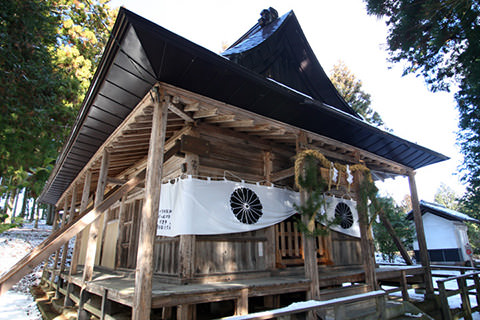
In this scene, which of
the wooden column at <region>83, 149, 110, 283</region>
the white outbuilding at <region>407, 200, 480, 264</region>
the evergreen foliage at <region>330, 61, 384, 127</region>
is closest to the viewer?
the wooden column at <region>83, 149, 110, 283</region>

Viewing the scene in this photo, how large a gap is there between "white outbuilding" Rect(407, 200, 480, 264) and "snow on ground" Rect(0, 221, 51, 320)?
18.6m

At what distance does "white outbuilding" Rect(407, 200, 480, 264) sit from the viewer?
16297mm

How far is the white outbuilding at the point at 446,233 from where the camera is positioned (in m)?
16.3

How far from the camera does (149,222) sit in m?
3.70

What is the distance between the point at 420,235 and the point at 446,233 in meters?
11.1

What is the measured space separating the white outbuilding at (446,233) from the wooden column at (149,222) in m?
17.2

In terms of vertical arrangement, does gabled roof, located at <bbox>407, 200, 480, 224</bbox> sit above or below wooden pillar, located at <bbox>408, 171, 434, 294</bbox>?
above

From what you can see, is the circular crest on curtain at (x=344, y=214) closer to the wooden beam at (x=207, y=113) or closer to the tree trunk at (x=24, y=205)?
the wooden beam at (x=207, y=113)

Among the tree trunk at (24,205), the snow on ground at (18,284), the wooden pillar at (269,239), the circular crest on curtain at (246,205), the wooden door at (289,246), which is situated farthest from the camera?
the snow on ground at (18,284)

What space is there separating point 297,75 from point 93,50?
1327 cm

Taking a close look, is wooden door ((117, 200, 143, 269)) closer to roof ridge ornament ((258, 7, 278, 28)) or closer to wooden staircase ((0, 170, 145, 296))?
wooden staircase ((0, 170, 145, 296))

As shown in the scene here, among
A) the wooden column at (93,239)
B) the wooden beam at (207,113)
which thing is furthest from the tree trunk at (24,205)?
the wooden beam at (207,113)

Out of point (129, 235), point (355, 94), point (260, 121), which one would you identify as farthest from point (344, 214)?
point (355, 94)

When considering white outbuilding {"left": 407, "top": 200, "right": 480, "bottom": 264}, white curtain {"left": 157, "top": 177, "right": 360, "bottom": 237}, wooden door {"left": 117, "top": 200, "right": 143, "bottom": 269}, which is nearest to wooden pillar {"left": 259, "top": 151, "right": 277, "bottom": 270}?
white curtain {"left": 157, "top": 177, "right": 360, "bottom": 237}
